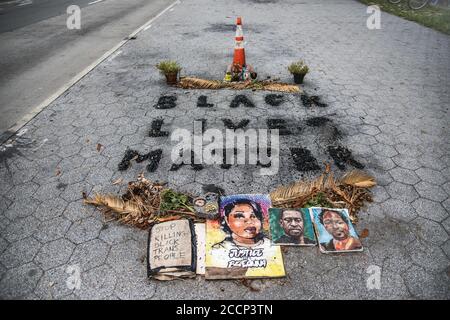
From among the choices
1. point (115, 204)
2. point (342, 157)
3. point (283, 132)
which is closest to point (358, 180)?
point (342, 157)

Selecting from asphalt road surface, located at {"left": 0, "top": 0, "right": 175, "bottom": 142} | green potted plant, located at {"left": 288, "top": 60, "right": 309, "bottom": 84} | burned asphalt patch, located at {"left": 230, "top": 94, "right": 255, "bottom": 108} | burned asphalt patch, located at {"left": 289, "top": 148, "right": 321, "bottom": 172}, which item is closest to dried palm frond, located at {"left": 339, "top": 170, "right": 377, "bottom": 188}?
burned asphalt patch, located at {"left": 289, "top": 148, "right": 321, "bottom": 172}

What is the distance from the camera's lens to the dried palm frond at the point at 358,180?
145 inches

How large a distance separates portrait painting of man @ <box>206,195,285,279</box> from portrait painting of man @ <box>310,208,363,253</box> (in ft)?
1.60

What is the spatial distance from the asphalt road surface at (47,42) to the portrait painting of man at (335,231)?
4696mm

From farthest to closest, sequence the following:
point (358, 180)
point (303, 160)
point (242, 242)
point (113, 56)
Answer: point (113, 56) → point (303, 160) → point (358, 180) → point (242, 242)

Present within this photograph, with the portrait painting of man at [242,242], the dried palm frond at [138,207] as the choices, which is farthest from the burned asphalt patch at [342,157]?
the dried palm frond at [138,207]

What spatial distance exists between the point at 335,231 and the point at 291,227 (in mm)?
446

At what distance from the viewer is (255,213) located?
11.0 ft

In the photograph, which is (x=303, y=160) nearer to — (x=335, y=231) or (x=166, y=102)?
(x=335, y=231)

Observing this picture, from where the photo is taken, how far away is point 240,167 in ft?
13.3

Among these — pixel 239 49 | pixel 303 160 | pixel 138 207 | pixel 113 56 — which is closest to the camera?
pixel 138 207

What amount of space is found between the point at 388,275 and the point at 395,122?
307cm
